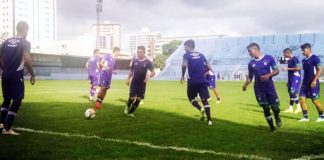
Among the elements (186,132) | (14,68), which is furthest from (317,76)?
(14,68)

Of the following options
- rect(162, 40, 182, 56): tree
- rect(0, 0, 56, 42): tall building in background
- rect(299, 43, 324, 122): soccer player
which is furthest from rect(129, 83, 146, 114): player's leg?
rect(0, 0, 56, 42): tall building in background

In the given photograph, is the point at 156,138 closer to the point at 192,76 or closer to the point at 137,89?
the point at 192,76

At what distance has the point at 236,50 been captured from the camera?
299 ft

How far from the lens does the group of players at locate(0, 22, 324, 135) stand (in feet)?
28.7

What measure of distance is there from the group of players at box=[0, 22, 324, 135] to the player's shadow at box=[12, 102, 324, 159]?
679 mm

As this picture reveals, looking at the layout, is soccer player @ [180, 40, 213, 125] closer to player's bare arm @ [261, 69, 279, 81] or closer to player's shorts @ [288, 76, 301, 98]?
player's bare arm @ [261, 69, 279, 81]

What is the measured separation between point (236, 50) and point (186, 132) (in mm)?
83584

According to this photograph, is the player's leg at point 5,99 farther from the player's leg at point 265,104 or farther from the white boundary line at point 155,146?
the player's leg at point 265,104

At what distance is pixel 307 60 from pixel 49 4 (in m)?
180

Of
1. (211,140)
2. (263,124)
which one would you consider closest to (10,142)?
(211,140)

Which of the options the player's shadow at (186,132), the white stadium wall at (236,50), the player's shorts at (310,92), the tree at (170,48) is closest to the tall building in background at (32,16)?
the tree at (170,48)

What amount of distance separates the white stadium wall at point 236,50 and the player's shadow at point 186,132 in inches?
2602

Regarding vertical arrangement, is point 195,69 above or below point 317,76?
above

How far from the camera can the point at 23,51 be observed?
8820mm
